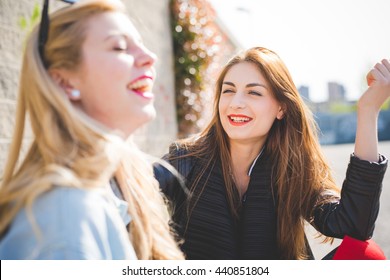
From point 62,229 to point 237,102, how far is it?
4.92 feet

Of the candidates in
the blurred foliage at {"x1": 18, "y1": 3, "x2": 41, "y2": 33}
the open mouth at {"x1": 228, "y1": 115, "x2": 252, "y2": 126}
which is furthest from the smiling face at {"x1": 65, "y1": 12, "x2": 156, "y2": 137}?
the blurred foliage at {"x1": 18, "y1": 3, "x2": 41, "y2": 33}

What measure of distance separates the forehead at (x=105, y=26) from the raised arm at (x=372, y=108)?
3.72 ft

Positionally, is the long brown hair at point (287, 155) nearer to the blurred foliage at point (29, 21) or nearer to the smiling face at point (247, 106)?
the smiling face at point (247, 106)

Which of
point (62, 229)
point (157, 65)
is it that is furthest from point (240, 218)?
point (157, 65)

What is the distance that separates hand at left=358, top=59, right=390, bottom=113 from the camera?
1791 millimetres

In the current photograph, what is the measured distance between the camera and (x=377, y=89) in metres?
1.79

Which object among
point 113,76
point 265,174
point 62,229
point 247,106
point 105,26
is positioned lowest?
point 265,174

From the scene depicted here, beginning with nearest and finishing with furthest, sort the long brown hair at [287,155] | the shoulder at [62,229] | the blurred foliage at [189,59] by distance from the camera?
1. the shoulder at [62,229]
2. the long brown hair at [287,155]
3. the blurred foliage at [189,59]

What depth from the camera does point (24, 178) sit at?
1076 mm

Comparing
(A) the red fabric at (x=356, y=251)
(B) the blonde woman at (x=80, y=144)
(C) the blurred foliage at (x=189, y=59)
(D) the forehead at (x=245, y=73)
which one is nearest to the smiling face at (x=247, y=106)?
(D) the forehead at (x=245, y=73)

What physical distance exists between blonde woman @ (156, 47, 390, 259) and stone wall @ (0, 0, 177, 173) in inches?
31.1

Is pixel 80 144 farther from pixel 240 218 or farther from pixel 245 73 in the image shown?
pixel 245 73

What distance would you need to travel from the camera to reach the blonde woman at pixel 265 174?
1829mm

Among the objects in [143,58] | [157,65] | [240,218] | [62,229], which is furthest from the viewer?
[157,65]
